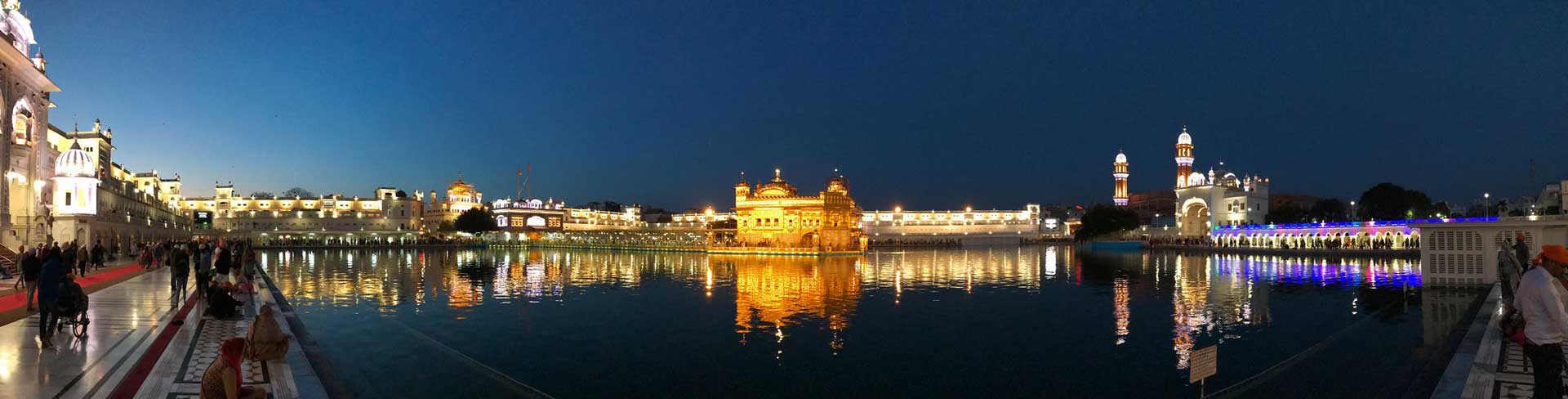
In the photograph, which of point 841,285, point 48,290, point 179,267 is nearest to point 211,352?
point 48,290

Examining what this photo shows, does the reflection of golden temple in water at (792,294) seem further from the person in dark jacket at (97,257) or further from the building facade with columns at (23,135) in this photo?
the building facade with columns at (23,135)

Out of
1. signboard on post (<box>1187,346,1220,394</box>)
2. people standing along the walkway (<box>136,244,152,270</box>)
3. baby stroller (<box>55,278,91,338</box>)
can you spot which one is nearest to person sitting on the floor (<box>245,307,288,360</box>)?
baby stroller (<box>55,278,91,338</box>)

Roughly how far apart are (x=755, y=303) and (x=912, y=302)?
4.08 metres

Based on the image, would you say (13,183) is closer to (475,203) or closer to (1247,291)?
(1247,291)

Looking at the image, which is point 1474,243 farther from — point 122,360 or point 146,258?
point 146,258

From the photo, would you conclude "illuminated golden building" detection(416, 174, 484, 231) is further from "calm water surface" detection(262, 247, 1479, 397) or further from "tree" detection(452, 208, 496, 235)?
"calm water surface" detection(262, 247, 1479, 397)

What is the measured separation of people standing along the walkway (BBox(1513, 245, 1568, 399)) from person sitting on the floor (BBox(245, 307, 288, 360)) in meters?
11.4

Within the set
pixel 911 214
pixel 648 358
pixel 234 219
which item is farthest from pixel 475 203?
pixel 648 358

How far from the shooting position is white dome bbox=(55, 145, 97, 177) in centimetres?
2997

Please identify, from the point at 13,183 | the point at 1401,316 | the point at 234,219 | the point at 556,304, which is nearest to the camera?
the point at 1401,316

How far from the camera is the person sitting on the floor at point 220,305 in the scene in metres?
13.1

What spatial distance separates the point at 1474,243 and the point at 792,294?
697 inches

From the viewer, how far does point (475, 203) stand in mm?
121500

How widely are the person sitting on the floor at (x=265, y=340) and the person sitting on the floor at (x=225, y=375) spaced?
389cm
